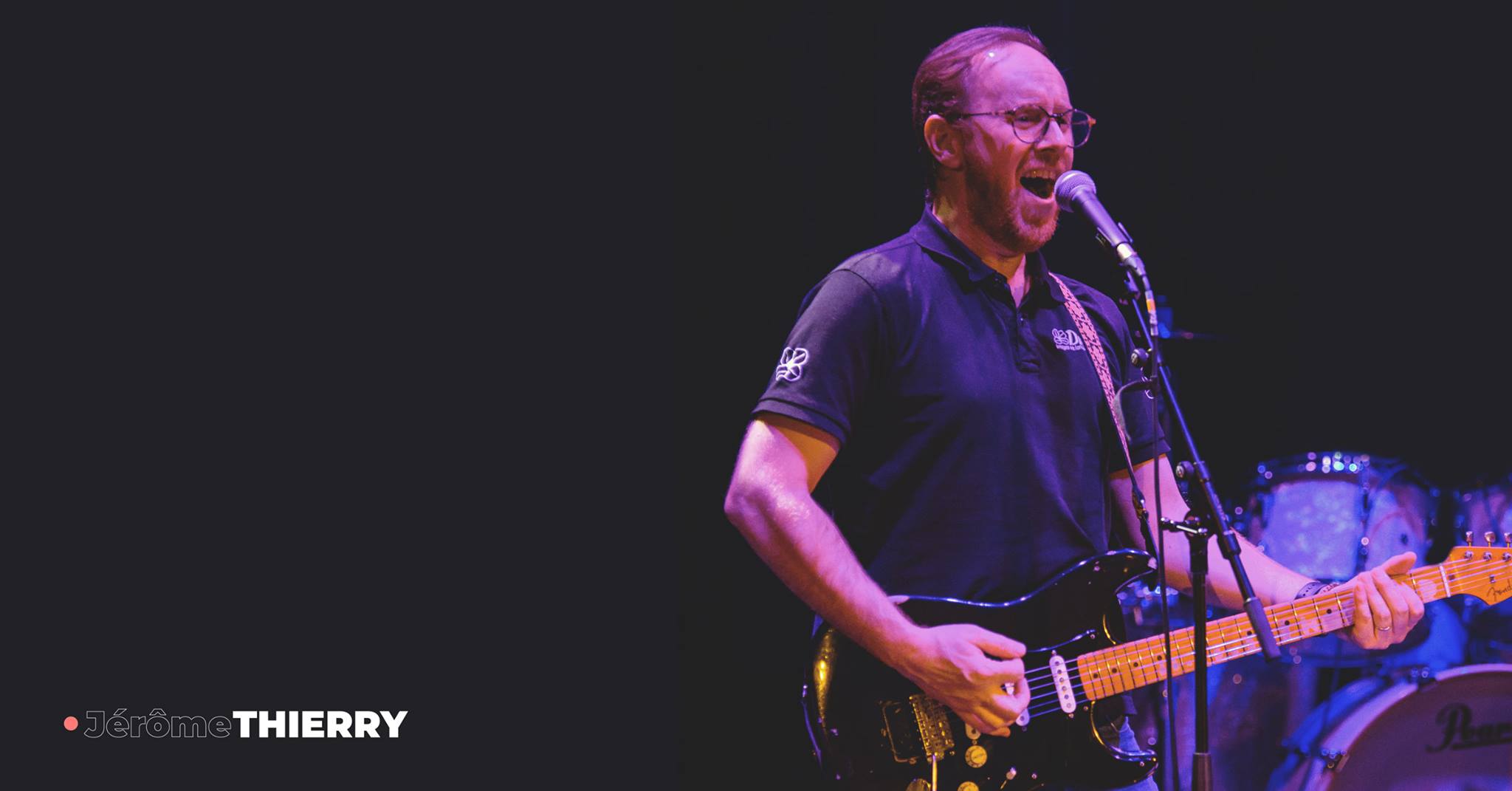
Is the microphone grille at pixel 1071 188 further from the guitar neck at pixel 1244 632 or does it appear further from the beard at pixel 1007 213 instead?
the guitar neck at pixel 1244 632

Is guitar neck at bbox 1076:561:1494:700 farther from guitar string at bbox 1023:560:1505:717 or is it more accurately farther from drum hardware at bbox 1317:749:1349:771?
drum hardware at bbox 1317:749:1349:771

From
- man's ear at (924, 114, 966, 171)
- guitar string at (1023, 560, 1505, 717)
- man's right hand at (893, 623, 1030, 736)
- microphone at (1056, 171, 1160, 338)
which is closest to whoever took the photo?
microphone at (1056, 171, 1160, 338)

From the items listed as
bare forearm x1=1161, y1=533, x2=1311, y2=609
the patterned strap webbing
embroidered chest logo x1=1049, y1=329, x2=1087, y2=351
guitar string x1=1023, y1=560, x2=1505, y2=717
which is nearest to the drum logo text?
guitar string x1=1023, y1=560, x2=1505, y2=717

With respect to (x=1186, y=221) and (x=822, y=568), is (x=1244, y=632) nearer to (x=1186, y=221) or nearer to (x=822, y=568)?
(x=822, y=568)

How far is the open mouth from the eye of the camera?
8.27ft

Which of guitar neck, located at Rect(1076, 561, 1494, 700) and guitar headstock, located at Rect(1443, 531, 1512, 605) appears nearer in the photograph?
guitar neck, located at Rect(1076, 561, 1494, 700)

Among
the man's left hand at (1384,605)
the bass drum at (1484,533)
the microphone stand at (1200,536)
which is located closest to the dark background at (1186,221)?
the bass drum at (1484,533)

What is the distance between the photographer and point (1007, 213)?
2.52m

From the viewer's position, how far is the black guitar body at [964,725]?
6.97 feet

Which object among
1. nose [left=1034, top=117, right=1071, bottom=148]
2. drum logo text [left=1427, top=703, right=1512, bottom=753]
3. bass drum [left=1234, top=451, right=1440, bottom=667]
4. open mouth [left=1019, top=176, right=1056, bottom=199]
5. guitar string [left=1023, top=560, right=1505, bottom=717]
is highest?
nose [left=1034, top=117, right=1071, bottom=148]

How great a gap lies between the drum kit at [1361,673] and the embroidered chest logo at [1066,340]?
4.95ft

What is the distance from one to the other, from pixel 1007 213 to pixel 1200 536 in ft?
3.15

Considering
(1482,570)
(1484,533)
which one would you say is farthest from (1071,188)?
(1484,533)

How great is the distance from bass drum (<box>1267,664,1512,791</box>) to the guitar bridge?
2267 millimetres
